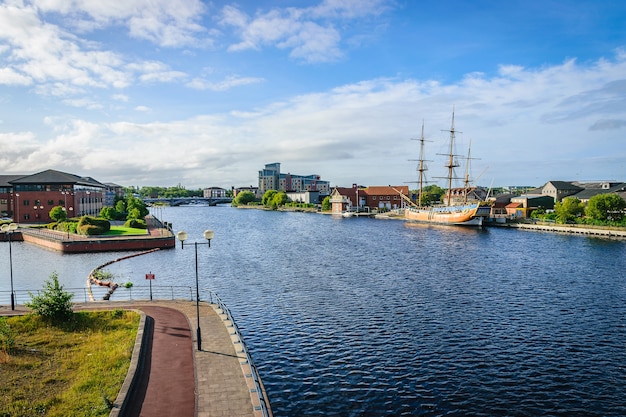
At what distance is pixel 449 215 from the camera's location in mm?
119812

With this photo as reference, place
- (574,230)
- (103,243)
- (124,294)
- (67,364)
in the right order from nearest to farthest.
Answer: (67,364), (124,294), (103,243), (574,230)

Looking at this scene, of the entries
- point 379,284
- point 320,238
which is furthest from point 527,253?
point 320,238

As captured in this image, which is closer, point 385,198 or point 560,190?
point 560,190

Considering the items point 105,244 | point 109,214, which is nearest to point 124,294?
point 105,244

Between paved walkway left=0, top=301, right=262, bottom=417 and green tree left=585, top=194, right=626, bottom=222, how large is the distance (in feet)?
315

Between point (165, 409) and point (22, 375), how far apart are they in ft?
23.0

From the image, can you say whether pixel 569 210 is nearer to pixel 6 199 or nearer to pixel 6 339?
pixel 6 339

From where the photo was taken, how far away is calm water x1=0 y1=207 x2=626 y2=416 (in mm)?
19734

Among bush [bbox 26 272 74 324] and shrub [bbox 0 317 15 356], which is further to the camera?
bush [bbox 26 272 74 324]

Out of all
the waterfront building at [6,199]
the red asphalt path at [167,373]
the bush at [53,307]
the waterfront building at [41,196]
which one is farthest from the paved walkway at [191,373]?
the waterfront building at [6,199]

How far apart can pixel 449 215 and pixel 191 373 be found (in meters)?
111

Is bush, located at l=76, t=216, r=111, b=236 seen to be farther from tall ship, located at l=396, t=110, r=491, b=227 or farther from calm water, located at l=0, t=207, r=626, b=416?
tall ship, located at l=396, t=110, r=491, b=227

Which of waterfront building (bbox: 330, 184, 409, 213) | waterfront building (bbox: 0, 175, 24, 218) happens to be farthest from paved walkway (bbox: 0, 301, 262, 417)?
waterfront building (bbox: 330, 184, 409, 213)

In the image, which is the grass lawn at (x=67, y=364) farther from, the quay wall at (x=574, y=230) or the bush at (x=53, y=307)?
the quay wall at (x=574, y=230)
